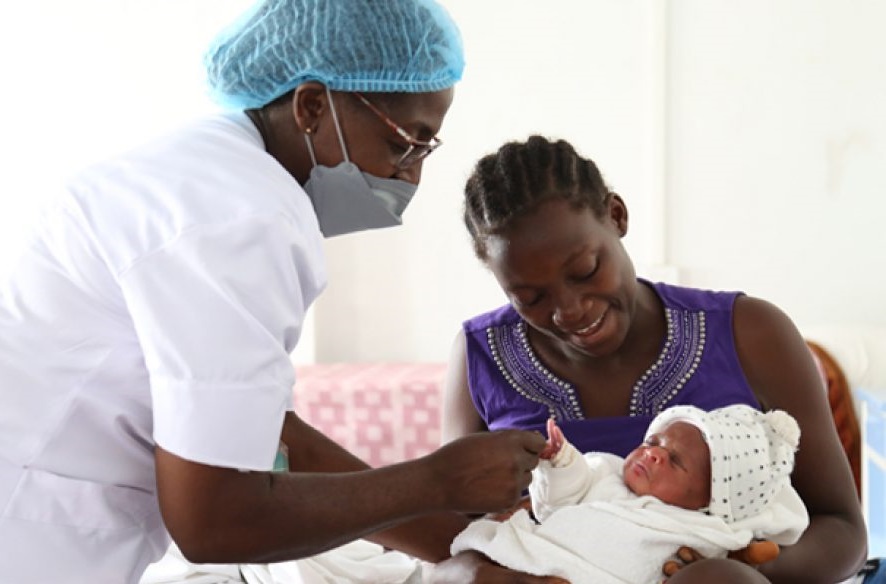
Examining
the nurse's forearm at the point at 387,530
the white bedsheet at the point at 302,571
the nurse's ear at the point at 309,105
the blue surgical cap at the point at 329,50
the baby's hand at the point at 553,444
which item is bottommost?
the white bedsheet at the point at 302,571

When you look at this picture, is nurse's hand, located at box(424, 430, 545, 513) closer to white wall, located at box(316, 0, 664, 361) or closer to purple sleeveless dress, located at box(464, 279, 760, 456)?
purple sleeveless dress, located at box(464, 279, 760, 456)

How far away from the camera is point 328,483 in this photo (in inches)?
54.9

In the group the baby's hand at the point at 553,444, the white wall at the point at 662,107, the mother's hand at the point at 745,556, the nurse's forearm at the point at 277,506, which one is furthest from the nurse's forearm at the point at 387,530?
the white wall at the point at 662,107

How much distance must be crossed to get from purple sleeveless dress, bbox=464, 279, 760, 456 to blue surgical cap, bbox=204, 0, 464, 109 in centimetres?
69

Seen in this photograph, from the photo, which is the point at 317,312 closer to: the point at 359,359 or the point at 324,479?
the point at 359,359

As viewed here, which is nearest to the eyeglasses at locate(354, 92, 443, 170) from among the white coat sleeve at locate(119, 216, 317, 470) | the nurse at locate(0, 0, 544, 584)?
the nurse at locate(0, 0, 544, 584)

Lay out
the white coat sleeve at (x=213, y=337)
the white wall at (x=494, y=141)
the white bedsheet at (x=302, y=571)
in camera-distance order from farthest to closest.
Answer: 1. the white wall at (x=494, y=141)
2. the white bedsheet at (x=302, y=571)
3. the white coat sleeve at (x=213, y=337)

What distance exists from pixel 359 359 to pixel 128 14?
174cm

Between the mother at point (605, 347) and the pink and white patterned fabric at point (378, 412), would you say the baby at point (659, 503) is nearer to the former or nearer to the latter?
the mother at point (605, 347)

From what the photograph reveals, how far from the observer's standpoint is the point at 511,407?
7.16 feet

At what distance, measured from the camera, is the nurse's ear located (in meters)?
1.60

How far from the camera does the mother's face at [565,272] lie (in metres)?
1.94

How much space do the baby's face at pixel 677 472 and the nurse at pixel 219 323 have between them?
30 centimetres

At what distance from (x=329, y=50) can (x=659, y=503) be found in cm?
88
